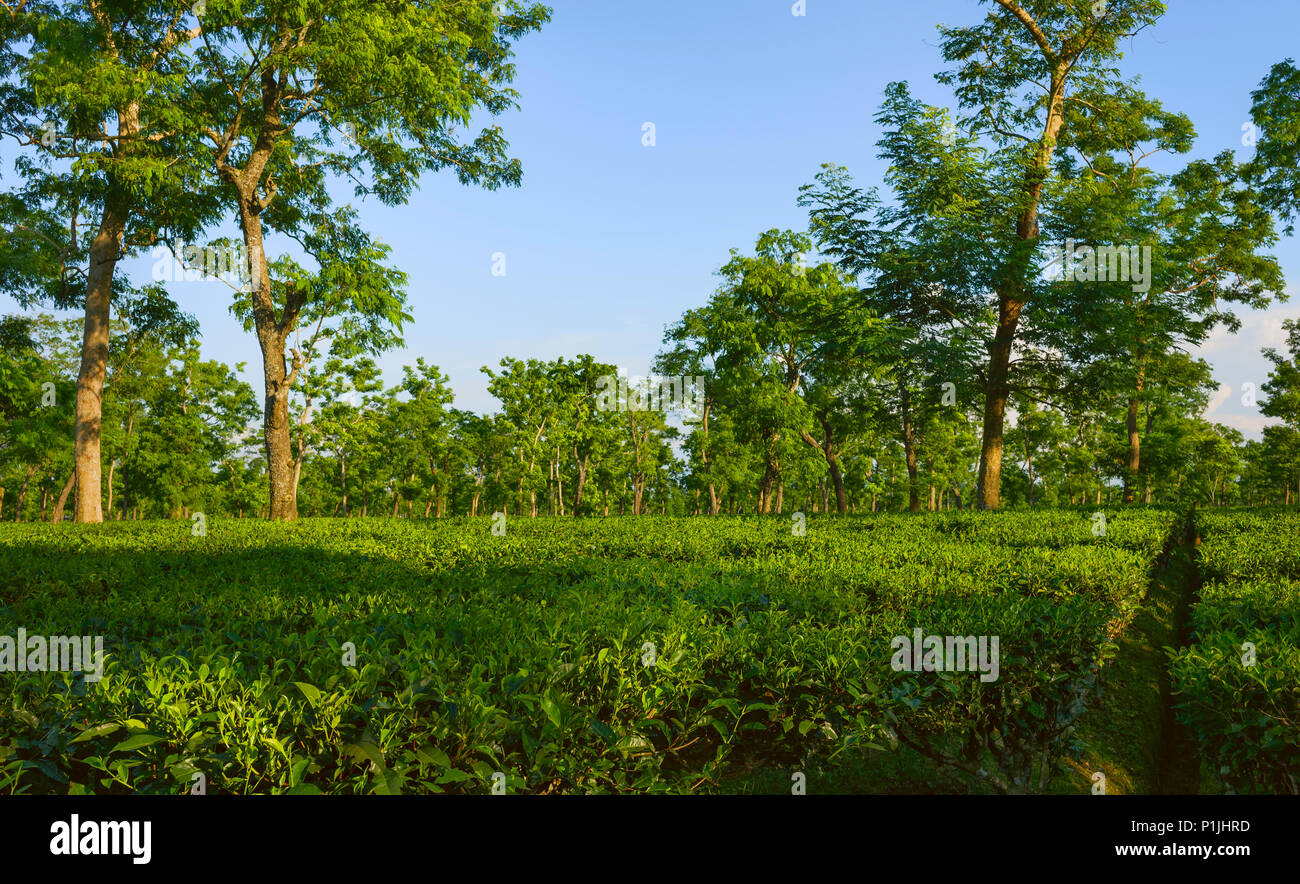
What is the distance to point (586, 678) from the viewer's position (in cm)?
331

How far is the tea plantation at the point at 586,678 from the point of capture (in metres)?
2.64

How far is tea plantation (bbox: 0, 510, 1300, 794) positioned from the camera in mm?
2639

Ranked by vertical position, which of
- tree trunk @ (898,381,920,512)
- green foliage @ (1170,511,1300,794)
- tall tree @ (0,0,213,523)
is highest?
tall tree @ (0,0,213,523)

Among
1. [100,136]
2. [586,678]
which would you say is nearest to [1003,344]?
[586,678]

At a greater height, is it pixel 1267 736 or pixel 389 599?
pixel 389 599

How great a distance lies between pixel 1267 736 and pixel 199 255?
21.1 m

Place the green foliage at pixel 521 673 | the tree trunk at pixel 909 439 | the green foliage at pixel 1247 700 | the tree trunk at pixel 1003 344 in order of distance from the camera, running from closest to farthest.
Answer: the green foliage at pixel 521 673, the green foliage at pixel 1247 700, the tree trunk at pixel 1003 344, the tree trunk at pixel 909 439

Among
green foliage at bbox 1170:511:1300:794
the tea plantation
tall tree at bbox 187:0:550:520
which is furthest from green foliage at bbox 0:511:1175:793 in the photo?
tall tree at bbox 187:0:550:520

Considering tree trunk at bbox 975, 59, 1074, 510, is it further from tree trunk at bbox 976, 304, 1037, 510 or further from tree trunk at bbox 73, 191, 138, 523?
tree trunk at bbox 73, 191, 138, 523

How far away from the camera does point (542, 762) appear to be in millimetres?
2881

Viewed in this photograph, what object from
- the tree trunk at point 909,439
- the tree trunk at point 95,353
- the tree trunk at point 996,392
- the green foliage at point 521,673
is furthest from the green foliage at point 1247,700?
the tree trunk at point 95,353

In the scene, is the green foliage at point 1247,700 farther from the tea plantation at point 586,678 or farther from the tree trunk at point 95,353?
the tree trunk at point 95,353
